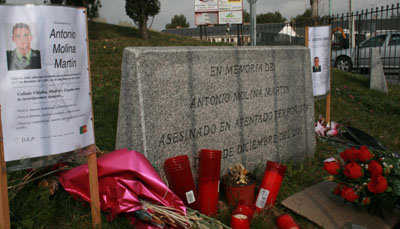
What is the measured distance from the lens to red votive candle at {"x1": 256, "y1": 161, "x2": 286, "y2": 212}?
9.92ft

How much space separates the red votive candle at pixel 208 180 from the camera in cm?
285

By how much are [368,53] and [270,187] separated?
11317 mm

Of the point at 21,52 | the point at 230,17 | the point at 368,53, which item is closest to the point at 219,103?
the point at 21,52

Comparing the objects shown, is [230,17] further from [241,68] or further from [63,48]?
[63,48]

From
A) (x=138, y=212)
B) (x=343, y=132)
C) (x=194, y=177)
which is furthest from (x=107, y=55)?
(x=138, y=212)

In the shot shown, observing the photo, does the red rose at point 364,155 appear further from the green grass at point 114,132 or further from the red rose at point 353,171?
the green grass at point 114,132

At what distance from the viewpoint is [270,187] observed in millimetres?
3039

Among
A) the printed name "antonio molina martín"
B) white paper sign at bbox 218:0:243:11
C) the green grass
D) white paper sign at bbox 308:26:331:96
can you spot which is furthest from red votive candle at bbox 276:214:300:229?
white paper sign at bbox 218:0:243:11

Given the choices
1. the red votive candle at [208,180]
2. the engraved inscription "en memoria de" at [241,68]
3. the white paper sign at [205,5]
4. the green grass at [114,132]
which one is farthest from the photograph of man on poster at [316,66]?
the white paper sign at [205,5]

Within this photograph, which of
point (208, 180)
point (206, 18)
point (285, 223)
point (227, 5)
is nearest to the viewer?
point (285, 223)

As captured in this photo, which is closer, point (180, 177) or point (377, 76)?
point (180, 177)

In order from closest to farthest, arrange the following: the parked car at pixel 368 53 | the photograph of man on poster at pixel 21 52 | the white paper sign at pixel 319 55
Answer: the photograph of man on poster at pixel 21 52
the white paper sign at pixel 319 55
the parked car at pixel 368 53

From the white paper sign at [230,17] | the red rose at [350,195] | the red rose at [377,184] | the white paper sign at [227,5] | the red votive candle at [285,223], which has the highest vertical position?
the white paper sign at [227,5]

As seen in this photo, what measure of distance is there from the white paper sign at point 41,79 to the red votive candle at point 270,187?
156 centimetres
